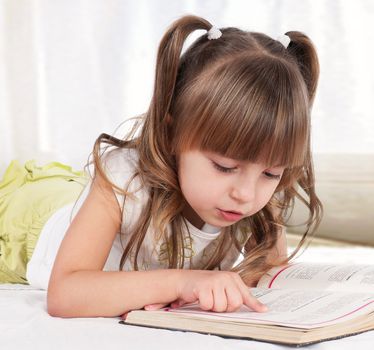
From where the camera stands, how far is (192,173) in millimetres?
1125

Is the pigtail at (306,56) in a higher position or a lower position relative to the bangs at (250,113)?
higher

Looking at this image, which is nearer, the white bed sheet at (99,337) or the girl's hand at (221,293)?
the white bed sheet at (99,337)

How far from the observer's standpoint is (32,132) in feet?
8.20

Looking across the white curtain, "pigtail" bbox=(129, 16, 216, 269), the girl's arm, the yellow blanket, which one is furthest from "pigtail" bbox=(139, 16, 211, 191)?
the white curtain

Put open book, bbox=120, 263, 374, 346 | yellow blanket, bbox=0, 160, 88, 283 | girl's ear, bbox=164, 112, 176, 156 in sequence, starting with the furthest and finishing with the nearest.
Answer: yellow blanket, bbox=0, 160, 88, 283 → girl's ear, bbox=164, 112, 176, 156 → open book, bbox=120, 263, 374, 346

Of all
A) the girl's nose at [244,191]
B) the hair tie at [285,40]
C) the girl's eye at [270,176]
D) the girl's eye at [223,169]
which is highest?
Result: the hair tie at [285,40]

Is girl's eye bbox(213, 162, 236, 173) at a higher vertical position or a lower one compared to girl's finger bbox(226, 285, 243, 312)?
higher

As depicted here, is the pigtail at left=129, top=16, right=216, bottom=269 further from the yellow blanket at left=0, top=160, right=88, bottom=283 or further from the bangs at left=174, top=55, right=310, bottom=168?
the yellow blanket at left=0, top=160, right=88, bottom=283

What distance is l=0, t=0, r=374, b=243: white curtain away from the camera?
8.17ft

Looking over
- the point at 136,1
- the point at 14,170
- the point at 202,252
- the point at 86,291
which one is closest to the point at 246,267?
the point at 202,252

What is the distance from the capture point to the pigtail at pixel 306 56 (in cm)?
128

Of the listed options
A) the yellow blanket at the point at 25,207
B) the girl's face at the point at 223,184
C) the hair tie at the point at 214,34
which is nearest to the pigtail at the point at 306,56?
the hair tie at the point at 214,34

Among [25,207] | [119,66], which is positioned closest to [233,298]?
[25,207]

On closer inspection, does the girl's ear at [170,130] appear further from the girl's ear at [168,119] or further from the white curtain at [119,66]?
the white curtain at [119,66]
